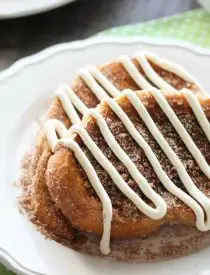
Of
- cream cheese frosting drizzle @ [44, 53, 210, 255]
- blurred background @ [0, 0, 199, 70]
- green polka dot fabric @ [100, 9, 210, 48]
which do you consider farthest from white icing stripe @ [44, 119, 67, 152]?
green polka dot fabric @ [100, 9, 210, 48]

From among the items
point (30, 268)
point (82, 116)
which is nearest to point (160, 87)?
point (82, 116)

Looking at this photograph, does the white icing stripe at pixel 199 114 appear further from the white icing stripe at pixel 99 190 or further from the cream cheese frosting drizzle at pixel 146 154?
the white icing stripe at pixel 99 190

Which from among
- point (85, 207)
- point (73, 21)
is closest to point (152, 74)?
point (85, 207)

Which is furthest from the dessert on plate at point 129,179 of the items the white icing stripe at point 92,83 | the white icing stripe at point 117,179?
the white icing stripe at point 92,83

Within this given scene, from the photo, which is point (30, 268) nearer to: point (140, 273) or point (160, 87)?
point (140, 273)

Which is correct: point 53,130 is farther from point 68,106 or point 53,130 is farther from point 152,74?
point 152,74

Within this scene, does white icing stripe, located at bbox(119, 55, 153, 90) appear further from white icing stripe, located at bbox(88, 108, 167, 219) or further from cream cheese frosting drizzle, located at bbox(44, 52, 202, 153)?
white icing stripe, located at bbox(88, 108, 167, 219)
